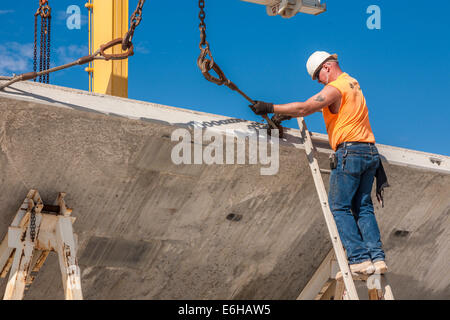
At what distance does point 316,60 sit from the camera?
6488 millimetres

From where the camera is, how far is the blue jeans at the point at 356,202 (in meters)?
5.72

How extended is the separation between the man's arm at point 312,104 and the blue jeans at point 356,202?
0.46 meters

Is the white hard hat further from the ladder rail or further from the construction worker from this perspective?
the ladder rail

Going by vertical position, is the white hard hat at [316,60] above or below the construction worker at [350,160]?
above

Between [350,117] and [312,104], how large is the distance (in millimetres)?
416

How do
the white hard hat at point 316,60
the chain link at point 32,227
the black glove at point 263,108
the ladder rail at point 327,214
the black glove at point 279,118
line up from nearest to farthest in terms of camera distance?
1. the ladder rail at point 327,214
2. the black glove at point 263,108
3. the chain link at point 32,227
4. the white hard hat at point 316,60
5. the black glove at point 279,118

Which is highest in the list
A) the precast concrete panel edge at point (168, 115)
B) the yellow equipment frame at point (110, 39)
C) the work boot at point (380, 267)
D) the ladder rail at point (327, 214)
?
the yellow equipment frame at point (110, 39)

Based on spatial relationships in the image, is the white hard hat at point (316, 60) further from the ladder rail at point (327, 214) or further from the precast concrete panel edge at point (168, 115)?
the precast concrete panel edge at point (168, 115)

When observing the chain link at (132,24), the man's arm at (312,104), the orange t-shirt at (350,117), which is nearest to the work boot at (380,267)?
the orange t-shirt at (350,117)

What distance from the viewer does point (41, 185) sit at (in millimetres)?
6383

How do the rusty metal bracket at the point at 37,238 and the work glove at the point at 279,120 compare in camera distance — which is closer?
the rusty metal bracket at the point at 37,238

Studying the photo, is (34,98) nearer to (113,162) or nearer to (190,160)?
(113,162)

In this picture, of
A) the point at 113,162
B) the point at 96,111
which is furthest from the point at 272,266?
the point at 96,111

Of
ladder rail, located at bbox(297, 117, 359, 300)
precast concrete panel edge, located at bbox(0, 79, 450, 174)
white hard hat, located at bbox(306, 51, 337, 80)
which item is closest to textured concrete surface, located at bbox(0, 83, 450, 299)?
precast concrete panel edge, located at bbox(0, 79, 450, 174)
